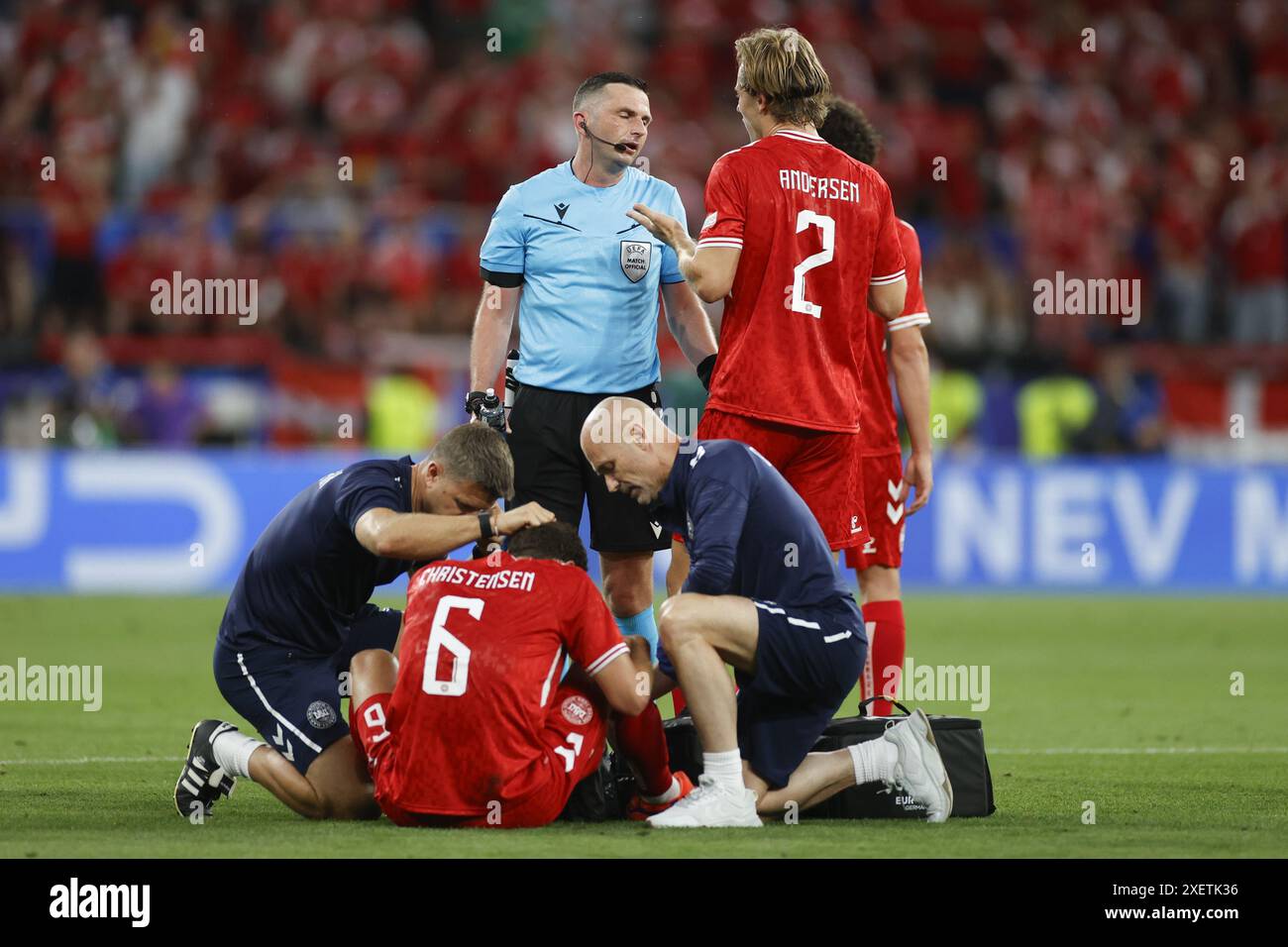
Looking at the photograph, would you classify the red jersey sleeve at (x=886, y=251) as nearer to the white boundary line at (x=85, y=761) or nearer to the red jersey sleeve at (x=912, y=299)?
the red jersey sleeve at (x=912, y=299)

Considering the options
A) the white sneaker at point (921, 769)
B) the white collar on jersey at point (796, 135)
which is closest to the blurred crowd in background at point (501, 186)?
the white collar on jersey at point (796, 135)

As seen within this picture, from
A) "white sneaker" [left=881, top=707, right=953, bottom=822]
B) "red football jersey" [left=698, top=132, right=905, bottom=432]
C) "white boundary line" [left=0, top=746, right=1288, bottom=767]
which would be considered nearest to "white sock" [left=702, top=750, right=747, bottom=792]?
"white sneaker" [left=881, top=707, right=953, bottom=822]

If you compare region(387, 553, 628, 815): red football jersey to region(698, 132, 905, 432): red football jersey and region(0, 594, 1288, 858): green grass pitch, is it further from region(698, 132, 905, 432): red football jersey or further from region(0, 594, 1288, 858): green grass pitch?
region(698, 132, 905, 432): red football jersey

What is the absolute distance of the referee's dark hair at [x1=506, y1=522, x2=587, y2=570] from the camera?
6318 millimetres

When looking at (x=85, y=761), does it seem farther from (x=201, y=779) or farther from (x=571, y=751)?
(x=571, y=751)

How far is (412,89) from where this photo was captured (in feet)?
68.0

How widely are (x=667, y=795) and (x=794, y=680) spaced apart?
2.05 feet

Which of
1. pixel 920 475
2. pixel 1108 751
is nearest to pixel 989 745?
pixel 1108 751

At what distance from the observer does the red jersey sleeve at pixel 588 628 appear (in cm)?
617

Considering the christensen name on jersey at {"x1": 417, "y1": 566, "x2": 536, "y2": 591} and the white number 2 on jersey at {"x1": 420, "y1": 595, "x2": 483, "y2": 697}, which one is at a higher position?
the christensen name on jersey at {"x1": 417, "y1": 566, "x2": 536, "y2": 591}

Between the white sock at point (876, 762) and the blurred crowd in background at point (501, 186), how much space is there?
34.6ft

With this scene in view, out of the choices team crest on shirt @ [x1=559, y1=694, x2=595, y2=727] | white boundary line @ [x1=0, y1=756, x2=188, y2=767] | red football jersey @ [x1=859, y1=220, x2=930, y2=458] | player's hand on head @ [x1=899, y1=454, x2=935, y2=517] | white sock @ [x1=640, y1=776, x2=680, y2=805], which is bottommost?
white boundary line @ [x1=0, y1=756, x2=188, y2=767]

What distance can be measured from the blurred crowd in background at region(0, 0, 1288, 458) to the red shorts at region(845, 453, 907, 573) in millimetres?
9102
